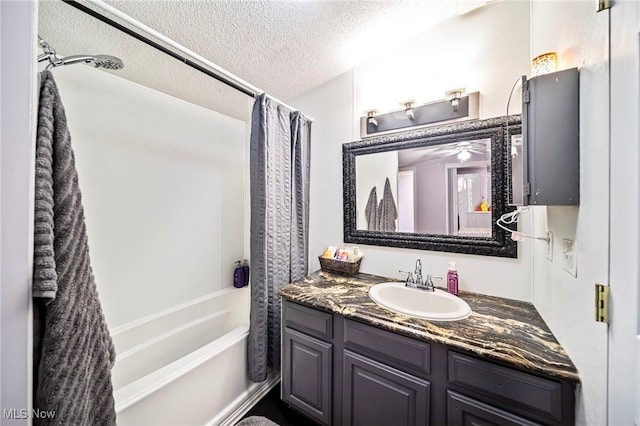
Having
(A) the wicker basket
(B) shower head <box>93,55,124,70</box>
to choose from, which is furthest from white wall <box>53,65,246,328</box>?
(A) the wicker basket

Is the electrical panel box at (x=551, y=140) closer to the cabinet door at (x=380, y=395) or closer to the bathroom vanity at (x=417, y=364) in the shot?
the bathroom vanity at (x=417, y=364)

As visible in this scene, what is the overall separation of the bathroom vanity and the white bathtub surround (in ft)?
1.14

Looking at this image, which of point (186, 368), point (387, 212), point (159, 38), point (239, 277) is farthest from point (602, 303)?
point (239, 277)

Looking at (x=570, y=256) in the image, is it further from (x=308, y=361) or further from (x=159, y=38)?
(x=159, y=38)

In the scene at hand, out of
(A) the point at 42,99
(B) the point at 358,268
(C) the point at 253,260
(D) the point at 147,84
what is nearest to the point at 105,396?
(C) the point at 253,260

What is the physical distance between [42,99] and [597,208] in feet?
5.60

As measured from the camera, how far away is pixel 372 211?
5.87 ft

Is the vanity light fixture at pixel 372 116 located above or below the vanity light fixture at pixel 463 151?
above

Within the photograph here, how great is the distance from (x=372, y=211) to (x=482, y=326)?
98cm

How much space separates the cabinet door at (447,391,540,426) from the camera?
0.85m

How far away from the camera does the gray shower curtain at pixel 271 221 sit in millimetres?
1618

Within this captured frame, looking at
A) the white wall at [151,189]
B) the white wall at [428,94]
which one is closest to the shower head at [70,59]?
the white wall at [151,189]

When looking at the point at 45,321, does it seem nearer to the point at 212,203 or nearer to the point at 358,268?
the point at 358,268

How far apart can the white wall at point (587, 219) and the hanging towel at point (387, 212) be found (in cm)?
87
